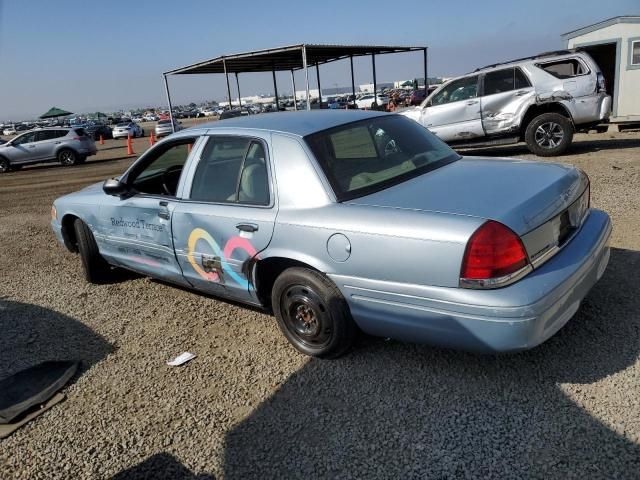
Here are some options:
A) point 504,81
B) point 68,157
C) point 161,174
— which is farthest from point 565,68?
A: point 68,157

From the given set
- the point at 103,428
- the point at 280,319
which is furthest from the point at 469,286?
the point at 103,428

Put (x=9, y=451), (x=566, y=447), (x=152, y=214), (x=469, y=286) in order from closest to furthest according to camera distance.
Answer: (x=566, y=447), (x=469, y=286), (x=9, y=451), (x=152, y=214)

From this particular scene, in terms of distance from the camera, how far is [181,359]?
142 inches

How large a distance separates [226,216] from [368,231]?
1175 mm

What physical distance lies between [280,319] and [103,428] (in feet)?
4.06

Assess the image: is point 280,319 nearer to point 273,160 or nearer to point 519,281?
point 273,160

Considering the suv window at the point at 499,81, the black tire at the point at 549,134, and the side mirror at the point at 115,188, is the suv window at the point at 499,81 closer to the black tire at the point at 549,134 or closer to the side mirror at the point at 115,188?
the black tire at the point at 549,134

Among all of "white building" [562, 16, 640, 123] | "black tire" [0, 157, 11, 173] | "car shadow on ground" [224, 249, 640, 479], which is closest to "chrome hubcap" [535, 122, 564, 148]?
"white building" [562, 16, 640, 123]

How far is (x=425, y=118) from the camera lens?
35.4ft

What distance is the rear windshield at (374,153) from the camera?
3201 mm

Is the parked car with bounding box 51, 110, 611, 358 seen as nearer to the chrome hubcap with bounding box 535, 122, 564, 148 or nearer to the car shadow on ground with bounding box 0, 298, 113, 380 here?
the car shadow on ground with bounding box 0, 298, 113, 380

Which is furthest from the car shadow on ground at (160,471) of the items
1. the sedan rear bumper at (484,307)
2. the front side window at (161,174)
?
the front side window at (161,174)

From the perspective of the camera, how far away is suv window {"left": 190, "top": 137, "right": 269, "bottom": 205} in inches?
136

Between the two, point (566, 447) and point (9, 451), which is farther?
point (9, 451)
